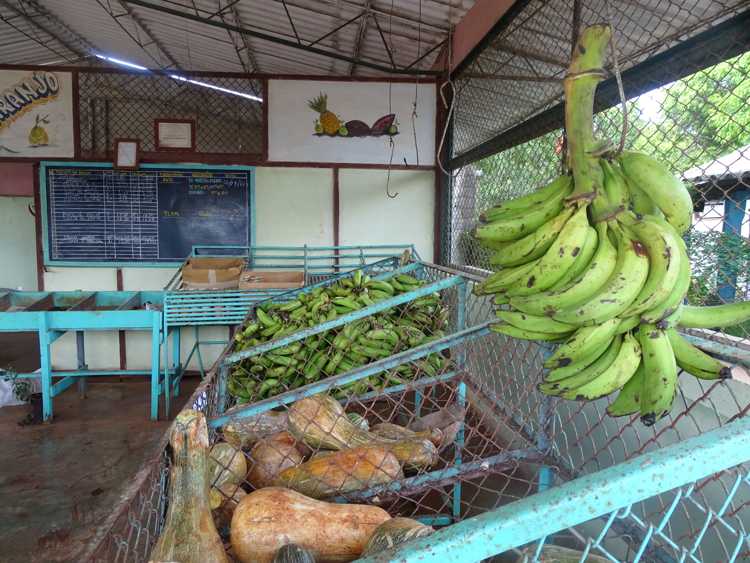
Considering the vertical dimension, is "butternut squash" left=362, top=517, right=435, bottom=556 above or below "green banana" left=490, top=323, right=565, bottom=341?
below

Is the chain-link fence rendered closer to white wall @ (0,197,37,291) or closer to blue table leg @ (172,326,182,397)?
blue table leg @ (172,326,182,397)

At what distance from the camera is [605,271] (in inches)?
36.1

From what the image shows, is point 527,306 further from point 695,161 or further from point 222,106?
point 222,106

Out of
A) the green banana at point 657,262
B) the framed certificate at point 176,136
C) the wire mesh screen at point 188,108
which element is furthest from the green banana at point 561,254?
the wire mesh screen at point 188,108

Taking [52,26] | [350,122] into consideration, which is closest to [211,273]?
[350,122]

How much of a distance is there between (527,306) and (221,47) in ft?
24.8

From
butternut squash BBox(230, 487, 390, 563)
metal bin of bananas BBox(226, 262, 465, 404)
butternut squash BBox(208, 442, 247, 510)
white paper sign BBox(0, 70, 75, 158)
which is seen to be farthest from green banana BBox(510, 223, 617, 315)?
white paper sign BBox(0, 70, 75, 158)

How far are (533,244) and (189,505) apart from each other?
0.99 metres

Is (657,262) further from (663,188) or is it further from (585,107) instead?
(585,107)

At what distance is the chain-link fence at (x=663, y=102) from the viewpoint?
1751mm

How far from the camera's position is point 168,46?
7.79m

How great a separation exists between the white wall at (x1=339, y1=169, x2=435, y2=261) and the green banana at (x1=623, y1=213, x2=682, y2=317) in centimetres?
457

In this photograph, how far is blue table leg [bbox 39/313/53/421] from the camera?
4.12 m

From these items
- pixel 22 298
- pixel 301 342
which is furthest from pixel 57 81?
pixel 301 342
